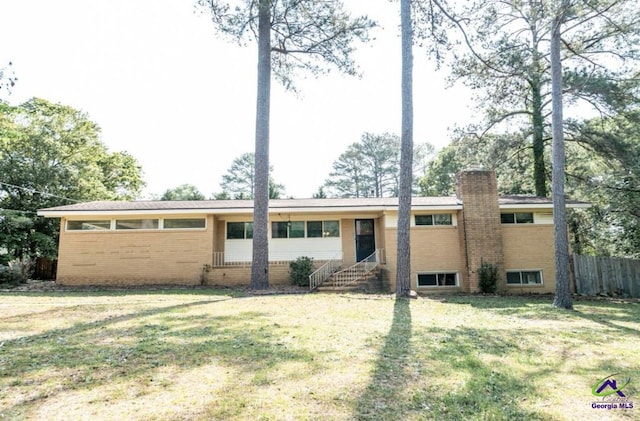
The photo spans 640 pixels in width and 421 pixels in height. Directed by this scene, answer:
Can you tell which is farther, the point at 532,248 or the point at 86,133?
the point at 86,133

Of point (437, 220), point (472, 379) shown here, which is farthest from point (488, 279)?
point (472, 379)

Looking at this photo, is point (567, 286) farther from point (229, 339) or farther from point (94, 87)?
point (94, 87)

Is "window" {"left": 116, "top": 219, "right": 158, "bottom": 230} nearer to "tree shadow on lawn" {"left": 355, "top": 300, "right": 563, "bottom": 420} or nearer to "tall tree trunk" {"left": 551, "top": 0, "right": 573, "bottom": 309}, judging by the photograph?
"tree shadow on lawn" {"left": 355, "top": 300, "right": 563, "bottom": 420}

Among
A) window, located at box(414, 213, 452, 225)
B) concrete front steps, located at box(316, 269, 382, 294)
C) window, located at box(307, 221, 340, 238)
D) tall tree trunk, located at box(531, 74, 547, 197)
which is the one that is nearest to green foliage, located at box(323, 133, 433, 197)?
tall tree trunk, located at box(531, 74, 547, 197)

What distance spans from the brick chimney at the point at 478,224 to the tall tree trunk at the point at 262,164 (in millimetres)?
7438

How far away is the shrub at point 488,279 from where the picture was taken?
42.2 ft

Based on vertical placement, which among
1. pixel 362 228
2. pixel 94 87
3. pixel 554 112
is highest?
pixel 94 87

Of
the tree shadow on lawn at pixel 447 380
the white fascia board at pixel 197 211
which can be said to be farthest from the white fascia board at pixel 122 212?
the tree shadow on lawn at pixel 447 380

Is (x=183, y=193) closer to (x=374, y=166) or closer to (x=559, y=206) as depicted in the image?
(x=374, y=166)

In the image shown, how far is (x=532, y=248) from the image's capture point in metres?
13.8

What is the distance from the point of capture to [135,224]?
14539 mm

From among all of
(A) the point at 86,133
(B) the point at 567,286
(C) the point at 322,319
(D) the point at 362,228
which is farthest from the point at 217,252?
(A) the point at 86,133

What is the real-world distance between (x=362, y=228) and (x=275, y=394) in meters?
12.7

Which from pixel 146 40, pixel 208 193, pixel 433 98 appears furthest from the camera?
pixel 208 193
